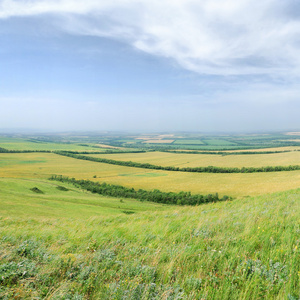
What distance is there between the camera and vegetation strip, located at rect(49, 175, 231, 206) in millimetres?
49375

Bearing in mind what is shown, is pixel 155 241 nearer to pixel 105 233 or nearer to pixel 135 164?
pixel 105 233

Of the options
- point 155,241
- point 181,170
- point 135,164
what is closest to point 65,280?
point 155,241

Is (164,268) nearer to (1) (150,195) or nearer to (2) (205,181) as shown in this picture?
(1) (150,195)

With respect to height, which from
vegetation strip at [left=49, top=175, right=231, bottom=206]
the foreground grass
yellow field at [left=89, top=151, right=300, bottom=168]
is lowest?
vegetation strip at [left=49, top=175, right=231, bottom=206]

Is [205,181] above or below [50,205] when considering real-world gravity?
below

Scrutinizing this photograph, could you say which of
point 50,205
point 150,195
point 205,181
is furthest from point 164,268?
point 205,181

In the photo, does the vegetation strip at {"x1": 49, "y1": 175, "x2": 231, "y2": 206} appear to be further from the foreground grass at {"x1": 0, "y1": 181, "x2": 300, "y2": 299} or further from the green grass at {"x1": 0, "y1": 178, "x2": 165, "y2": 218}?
the foreground grass at {"x1": 0, "y1": 181, "x2": 300, "y2": 299}

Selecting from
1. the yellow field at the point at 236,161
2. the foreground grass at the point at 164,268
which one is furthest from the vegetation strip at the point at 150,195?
the yellow field at the point at 236,161

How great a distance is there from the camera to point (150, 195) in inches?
2121

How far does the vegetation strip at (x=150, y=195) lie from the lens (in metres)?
49.4

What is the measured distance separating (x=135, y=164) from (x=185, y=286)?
338 feet

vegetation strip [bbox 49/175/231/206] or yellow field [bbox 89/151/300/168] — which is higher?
yellow field [bbox 89/151/300/168]

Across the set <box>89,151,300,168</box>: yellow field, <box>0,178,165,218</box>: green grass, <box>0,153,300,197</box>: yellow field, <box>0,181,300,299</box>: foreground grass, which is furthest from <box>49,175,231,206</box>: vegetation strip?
<box>89,151,300,168</box>: yellow field

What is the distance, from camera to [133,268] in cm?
448
